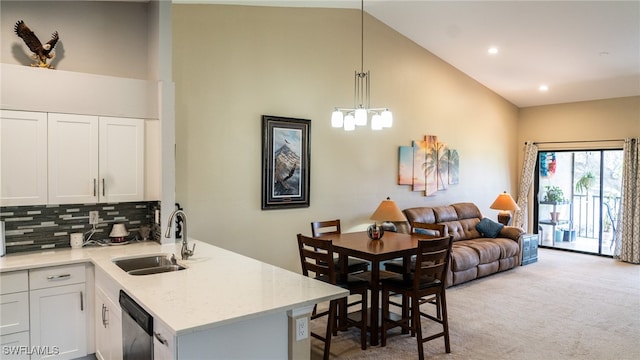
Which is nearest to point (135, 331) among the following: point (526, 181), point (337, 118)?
point (337, 118)

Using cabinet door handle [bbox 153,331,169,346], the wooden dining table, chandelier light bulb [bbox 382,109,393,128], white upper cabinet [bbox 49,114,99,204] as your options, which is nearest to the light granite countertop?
cabinet door handle [bbox 153,331,169,346]

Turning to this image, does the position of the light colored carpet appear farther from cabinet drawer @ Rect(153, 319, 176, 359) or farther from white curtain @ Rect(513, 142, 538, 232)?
white curtain @ Rect(513, 142, 538, 232)

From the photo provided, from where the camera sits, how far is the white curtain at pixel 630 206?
7.21 meters

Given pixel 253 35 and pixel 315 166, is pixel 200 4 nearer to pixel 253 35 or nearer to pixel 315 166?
pixel 253 35

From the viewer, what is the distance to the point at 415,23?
6059 millimetres

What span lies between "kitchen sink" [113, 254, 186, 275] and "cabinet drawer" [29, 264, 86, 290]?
0.99ft

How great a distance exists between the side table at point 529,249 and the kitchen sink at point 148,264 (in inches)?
234

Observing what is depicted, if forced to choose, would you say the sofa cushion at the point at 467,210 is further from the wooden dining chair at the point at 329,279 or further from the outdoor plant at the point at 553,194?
the wooden dining chair at the point at 329,279

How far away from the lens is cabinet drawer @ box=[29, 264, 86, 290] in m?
3.01

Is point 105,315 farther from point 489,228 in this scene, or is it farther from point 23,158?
point 489,228

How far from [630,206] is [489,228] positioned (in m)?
2.53

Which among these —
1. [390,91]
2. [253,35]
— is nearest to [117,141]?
[253,35]

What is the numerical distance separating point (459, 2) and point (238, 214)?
3.70m

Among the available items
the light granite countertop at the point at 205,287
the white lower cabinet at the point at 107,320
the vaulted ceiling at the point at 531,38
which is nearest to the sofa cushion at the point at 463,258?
the vaulted ceiling at the point at 531,38
